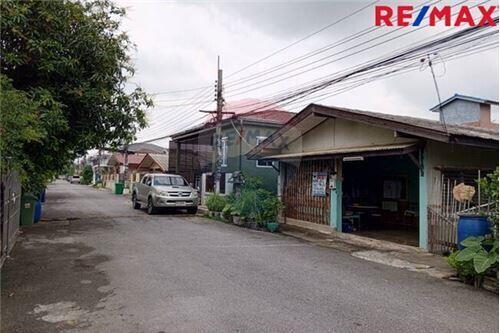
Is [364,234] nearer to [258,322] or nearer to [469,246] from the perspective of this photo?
[469,246]

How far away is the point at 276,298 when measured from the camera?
17.1ft

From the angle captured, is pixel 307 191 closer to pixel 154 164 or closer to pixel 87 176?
pixel 154 164

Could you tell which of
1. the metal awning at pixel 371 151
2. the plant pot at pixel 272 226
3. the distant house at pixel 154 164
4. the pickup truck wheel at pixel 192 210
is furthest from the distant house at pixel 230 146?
the distant house at pixel 154 164

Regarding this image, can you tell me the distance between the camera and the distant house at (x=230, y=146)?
19688 mm

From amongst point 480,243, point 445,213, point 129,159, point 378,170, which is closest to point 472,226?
point 480,243

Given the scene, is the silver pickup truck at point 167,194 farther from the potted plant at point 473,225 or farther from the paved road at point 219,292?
the potted plant at point 473,225

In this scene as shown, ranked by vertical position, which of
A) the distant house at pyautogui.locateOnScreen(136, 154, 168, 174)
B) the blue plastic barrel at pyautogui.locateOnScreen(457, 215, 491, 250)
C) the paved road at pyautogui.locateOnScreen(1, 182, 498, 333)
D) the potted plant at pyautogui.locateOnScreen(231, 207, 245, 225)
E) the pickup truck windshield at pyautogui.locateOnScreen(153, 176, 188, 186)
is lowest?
the paved road at pyautogui.locateOnScreen(1, 182, 498, 333)

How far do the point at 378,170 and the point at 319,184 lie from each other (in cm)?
401

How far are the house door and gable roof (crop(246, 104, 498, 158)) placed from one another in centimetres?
139

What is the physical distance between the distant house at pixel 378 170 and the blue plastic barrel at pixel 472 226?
2.42ft

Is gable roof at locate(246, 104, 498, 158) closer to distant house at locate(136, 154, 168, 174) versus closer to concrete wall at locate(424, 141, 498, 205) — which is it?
concrete wall at locate(424, 141, 498, 205)

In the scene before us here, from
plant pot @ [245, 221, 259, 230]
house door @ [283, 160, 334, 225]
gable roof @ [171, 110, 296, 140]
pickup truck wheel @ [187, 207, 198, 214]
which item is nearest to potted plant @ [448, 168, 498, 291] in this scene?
house door @ [283, 160, 334, 225]

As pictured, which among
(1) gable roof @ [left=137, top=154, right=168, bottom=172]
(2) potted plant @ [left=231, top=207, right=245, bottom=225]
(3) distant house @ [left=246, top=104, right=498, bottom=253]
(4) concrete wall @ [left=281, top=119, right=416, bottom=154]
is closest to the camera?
(3) distant house @ [left=246, top=104, right=498, bottom=253]

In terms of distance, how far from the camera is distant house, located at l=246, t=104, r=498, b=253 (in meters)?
8.95
